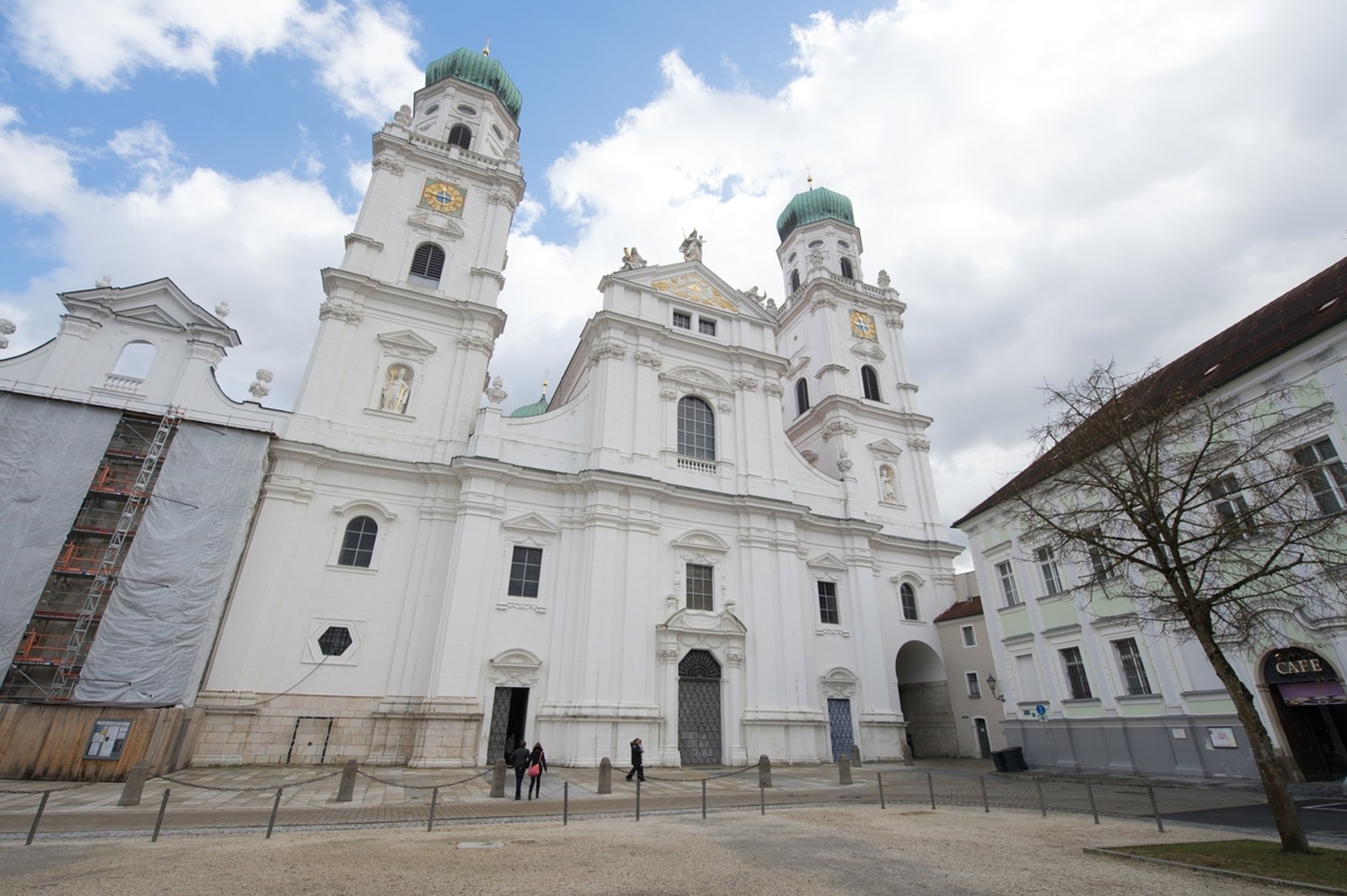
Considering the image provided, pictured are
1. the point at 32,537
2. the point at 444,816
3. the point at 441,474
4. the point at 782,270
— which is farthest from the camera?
the point at 782,270

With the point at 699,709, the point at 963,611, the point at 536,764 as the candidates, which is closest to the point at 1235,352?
the point at 963,611

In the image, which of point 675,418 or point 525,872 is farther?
point 675,418

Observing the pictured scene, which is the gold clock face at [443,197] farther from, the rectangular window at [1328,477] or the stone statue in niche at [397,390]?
the rectangular window at [1328,477]

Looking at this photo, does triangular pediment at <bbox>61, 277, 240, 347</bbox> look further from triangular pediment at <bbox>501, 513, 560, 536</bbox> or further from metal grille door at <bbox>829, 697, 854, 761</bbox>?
metal grille door at <bbox>829, 697, 854, 761</bbox>

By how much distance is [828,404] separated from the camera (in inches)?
1303

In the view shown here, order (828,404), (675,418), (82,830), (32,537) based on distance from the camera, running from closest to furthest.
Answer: (82,830) → (32,537) → (675,418) → (828,404)

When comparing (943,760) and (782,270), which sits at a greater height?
(782,270)

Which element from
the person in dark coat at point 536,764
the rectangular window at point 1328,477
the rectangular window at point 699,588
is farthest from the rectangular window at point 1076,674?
the person in dark coat at point 536,764

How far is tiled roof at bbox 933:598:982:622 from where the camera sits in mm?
27328

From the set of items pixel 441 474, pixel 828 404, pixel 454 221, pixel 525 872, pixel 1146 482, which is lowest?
pixel 525 872

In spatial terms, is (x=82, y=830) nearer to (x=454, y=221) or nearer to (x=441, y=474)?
(x=441, y=474)

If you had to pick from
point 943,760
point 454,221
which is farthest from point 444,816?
point 454,221

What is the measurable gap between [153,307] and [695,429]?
19.8 m

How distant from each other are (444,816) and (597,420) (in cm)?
1669
